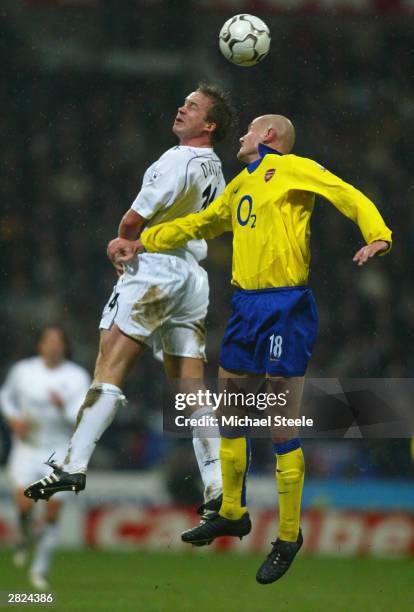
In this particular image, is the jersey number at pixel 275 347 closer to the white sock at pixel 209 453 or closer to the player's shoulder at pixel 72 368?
the white sock at pixel 209 453

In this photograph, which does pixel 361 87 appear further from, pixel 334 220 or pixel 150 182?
pixel 150 182

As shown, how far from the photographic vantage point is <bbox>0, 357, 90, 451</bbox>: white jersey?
11.3 metres

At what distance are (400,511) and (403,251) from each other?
301 centimetres

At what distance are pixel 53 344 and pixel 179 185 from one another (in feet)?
14.7

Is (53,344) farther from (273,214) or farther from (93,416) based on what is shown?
(273,214)

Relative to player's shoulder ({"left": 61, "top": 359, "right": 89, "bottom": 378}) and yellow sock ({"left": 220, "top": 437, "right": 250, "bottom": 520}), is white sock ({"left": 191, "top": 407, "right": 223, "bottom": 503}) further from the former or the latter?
player's shoulder ({"left": 61, "top": 359, "right": 89, "bottom": 378})

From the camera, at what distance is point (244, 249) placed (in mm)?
6484

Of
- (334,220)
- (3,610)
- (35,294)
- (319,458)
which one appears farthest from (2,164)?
(3,610)

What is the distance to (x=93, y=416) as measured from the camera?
21.7ft

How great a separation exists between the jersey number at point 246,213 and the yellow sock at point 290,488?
3.81ft

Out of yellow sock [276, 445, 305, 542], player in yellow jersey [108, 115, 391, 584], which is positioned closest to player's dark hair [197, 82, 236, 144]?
player in yellow jersey [108, 115, 391, 584]

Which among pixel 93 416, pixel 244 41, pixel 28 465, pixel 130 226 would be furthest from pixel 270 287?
pixel 28 465

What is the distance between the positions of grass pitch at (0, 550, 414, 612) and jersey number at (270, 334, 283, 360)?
358 cm

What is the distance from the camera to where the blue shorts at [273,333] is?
639 centimetres
